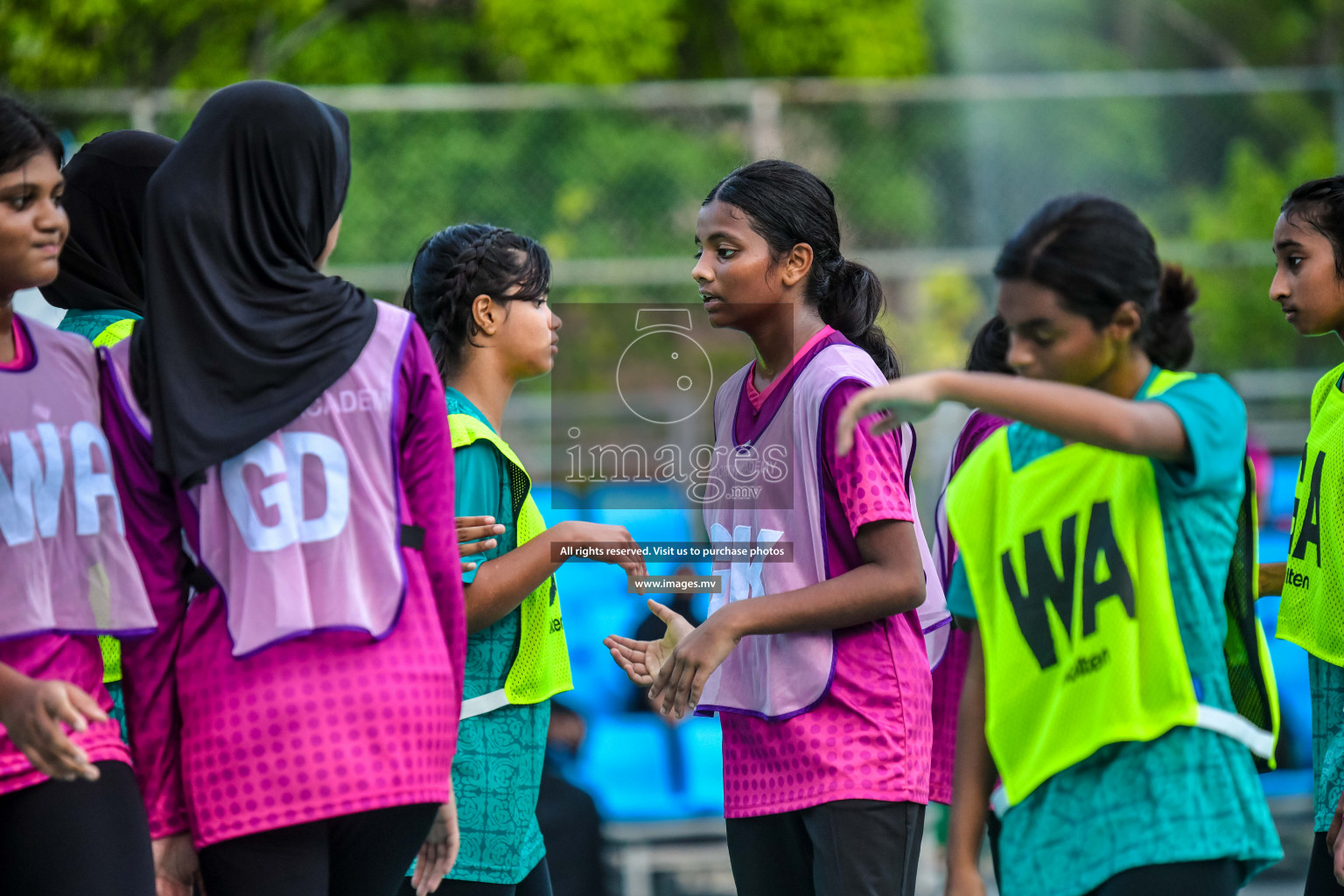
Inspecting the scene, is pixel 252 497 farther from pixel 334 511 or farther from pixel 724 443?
pixel 724 443

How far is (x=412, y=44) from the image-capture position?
1881cm

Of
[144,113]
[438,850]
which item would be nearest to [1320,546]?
[438,850]

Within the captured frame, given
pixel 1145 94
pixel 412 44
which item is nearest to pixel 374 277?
pixel 1145 94

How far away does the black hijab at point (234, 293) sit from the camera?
2141 millimetres

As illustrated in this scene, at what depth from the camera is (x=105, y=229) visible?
293cm

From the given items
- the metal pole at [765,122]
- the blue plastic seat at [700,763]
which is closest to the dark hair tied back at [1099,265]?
the blue plastic seat at [700,763]

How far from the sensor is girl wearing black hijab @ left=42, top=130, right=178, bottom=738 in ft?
9.52

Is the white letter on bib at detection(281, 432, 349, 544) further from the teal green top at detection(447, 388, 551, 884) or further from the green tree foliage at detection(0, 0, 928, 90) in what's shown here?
the green tree foliage at detection(0, 0, 928, 90)

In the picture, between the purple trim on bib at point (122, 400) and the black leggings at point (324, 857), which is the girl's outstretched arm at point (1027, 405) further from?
the purple trim on bib at point (122, 400)

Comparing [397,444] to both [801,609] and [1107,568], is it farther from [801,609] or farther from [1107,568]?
[1107,568]

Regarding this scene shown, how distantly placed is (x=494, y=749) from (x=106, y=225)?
4.47ft

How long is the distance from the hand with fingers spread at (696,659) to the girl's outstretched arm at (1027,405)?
2.07ft

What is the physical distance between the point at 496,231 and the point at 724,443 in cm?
76

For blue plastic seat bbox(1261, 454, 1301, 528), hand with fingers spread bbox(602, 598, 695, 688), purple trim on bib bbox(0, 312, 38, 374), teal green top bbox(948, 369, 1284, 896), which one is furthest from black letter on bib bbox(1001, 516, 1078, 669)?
blue plastic seat bbox(1261, 454, 1301, 528)
